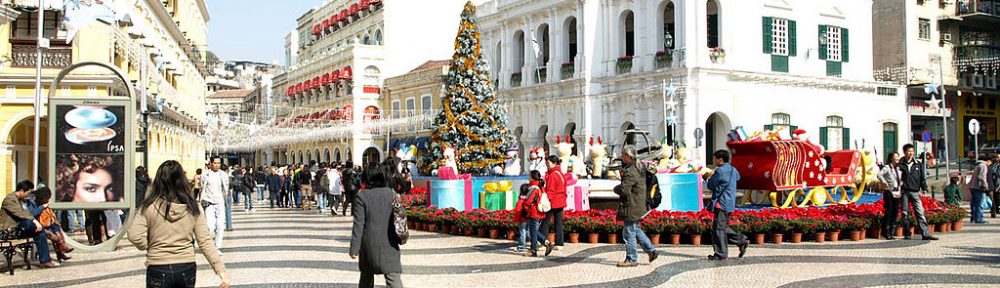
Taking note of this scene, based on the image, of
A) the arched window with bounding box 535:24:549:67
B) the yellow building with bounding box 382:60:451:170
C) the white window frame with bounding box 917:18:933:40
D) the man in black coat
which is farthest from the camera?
the yellow building with bounding box 382:60:451:170

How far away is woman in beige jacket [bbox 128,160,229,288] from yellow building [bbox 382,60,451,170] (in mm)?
40086

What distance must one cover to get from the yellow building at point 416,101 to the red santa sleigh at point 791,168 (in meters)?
29.0

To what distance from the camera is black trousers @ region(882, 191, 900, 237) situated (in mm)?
15633

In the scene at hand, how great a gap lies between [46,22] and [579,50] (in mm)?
21281

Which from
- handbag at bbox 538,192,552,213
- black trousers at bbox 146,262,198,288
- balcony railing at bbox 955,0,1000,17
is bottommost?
black trousers at bbox 146,262,198,288

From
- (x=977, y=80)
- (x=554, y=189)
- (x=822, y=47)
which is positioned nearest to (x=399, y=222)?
(x=554, y=189)

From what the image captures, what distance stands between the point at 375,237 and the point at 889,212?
11.0 meters

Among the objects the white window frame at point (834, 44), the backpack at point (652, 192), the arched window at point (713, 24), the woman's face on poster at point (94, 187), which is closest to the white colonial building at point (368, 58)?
the arched window at point (713, 24)

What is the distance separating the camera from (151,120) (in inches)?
1233

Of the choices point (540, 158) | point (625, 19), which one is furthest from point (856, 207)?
point (625, 19)

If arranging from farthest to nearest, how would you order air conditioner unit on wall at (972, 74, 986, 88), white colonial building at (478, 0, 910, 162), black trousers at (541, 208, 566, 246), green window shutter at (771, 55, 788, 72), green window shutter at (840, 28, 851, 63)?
1. air conditioner unit on wall at (972, 74, 986, 88)
2. green window shutter at (840, 28, 851, 63)
3. green window shutter at (771, 55, 788, 72)
4. white colonial building at (478, 0, 910, 162)
5. black trousers at (541, 208, 566, 246)

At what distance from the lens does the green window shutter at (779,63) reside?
3644cm

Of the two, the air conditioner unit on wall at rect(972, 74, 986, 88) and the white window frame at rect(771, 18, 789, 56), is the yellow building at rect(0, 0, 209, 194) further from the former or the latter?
the air conditioner unit on wall at rect(972, 74, 986, 88)

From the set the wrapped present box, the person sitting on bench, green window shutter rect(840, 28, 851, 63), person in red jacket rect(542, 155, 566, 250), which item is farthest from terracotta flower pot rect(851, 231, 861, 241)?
green window shutter rect(840, 28, 851, 63)
